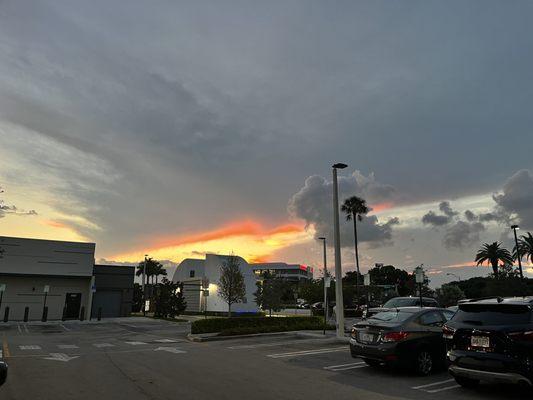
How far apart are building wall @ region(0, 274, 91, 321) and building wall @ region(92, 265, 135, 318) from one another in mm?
2414

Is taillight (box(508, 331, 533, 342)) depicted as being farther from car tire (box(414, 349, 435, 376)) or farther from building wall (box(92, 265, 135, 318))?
building wall (box(92, 265, 135, 318))

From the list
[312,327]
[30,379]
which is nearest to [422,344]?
[30,379]

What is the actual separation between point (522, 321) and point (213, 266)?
47.7 meters

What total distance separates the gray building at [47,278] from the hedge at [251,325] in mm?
19882

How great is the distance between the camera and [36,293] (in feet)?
127

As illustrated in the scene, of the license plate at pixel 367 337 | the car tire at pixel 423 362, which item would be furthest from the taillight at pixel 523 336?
the license plate at pixel 367 337

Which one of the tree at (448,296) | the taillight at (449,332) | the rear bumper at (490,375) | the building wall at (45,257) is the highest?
the building wall at (45,257)

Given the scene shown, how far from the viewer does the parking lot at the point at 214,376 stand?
8.24 m

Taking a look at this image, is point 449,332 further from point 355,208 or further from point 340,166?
point 355,208

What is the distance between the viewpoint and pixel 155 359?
1313 cm

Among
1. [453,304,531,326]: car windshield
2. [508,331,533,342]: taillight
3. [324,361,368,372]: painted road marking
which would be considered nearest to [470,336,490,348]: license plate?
[453,304,531,326]: car windshield

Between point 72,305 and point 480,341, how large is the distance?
40302 millimetres

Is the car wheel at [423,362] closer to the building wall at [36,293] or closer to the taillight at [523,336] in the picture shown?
the taillight at [523,336]

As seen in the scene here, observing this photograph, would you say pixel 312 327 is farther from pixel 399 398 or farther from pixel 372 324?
pixel 399 398
